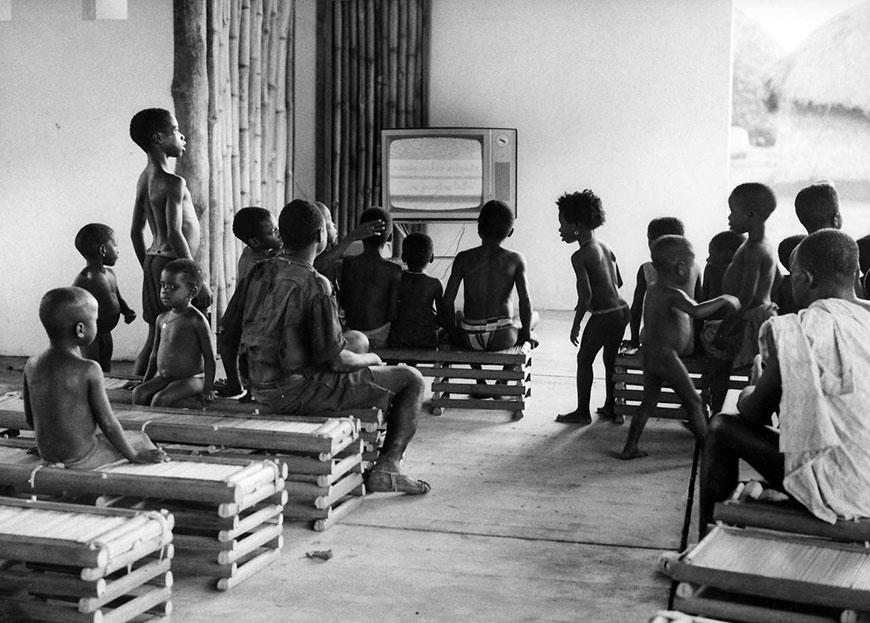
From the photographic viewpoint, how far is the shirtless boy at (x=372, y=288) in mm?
6430

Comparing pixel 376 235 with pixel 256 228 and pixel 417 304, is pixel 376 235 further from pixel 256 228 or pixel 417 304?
pixel 256 228

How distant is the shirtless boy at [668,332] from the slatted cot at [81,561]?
2.73 meters

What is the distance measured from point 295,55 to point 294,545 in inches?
318

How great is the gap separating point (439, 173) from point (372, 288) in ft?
13.8

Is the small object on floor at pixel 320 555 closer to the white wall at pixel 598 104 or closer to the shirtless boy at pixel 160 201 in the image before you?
the shirtless boy at pixel 160 201

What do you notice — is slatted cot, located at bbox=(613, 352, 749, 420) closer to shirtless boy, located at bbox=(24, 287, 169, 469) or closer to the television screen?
shirtless boy, located at bbox=(24, 287, 169, 469)

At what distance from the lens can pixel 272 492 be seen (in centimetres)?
365

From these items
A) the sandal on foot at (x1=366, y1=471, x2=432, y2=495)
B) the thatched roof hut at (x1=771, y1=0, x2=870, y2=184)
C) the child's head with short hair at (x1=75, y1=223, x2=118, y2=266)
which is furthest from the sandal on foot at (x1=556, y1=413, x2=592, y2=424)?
the thatched roof hut at (x1=771, y1=0, x2=870, y2=184)

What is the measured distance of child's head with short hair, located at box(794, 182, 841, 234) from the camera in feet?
16.7

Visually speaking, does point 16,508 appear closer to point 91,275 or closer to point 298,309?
point 298,309

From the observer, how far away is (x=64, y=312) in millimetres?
3459

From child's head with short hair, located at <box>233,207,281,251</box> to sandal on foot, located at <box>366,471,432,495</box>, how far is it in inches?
65.6

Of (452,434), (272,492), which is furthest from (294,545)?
(452,434)

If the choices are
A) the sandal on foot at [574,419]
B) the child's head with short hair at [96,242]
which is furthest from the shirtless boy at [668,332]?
the child's head with short hair at [96,242]
